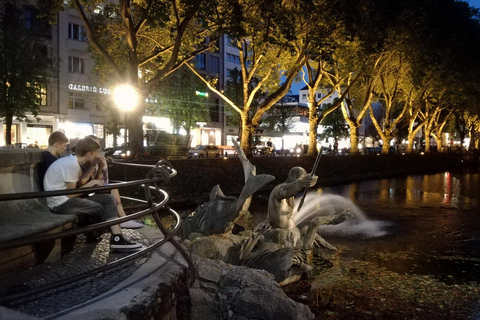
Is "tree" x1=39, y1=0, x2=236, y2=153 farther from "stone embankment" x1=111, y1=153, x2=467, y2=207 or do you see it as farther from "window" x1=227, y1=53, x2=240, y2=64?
"window" x1=227, y1=53, x2=240, y2=64

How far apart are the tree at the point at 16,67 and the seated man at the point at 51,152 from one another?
80.2 feet

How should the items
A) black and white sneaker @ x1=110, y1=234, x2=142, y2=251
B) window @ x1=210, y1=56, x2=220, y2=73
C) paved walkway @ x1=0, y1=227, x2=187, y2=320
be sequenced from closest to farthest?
paved walkway @ x1=0, y1=227, x2=187, y2=320 → black and white sneaker @ x1=110, y1=234, x2=142, y2=251 → window @ x1=210, y1=56, x2=220, y2=73

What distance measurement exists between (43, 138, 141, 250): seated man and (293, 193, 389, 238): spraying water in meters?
6.00

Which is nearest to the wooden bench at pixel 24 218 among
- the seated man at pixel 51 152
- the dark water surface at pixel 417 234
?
the seated man at pixel 51 152

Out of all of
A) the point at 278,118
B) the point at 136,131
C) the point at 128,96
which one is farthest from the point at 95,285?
the point at 278,118

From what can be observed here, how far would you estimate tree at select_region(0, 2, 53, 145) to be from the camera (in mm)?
27156

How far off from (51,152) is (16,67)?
24.8m

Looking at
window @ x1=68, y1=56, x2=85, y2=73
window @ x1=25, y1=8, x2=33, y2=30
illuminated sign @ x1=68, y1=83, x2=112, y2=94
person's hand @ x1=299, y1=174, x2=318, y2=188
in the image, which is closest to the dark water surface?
person's hand @ x1=299, y1=174, x2=318, y2=188

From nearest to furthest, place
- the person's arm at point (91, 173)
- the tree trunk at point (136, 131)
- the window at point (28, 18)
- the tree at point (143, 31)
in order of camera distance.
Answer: the person's arm at point (91, 173) < the tree at point (143, 31) < the tree trunk at point (136, 131) < the window at point (28, 18)

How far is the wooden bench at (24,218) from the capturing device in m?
3.76

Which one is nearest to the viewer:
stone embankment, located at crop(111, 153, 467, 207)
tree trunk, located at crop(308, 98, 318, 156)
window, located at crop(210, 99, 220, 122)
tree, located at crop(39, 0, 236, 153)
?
tree, located at crop(39, 0, 236, 153)

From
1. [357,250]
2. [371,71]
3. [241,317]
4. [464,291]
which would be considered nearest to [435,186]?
[371,71]

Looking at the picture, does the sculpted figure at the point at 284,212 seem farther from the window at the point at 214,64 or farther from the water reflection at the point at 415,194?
the window at the point at 214,64

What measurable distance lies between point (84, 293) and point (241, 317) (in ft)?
7.48
